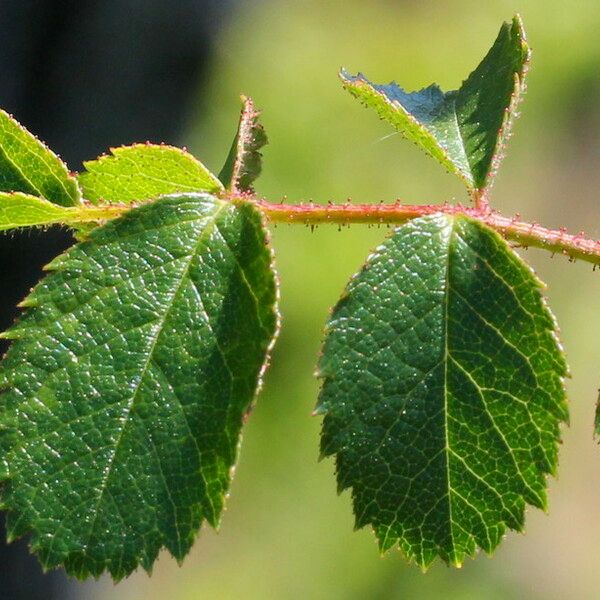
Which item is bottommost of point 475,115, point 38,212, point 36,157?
point 38,212

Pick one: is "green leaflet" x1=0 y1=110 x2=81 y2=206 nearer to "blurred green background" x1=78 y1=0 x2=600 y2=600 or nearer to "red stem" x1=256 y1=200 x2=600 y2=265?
"red stem" x1=256 y1=200 x2=600 y2=265

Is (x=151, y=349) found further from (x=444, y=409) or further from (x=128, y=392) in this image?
(x=444, y=409)

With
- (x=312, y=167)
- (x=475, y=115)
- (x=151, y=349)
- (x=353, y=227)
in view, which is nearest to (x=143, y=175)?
(x=151, y=349)

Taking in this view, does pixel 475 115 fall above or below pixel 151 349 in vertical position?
above

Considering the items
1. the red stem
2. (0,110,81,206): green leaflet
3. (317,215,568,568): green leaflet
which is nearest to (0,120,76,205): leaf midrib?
(0,110,81,206): green leaflet

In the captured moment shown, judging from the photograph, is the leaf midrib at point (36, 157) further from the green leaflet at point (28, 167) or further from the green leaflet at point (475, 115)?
the green leaflet at point (475, 115)

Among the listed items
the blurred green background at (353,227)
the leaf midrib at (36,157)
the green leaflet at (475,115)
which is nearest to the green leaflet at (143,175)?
the leaf midrib at (36,157)

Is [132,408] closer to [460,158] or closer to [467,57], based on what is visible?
[460,158]
